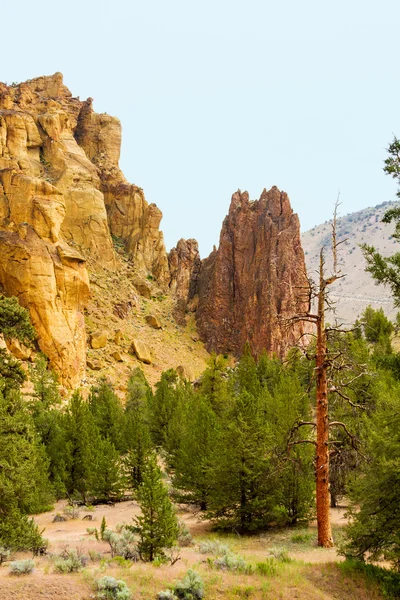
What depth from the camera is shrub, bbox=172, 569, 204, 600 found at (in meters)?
10.5

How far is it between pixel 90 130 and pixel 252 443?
261 feet

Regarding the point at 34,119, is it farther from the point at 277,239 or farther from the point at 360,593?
the point at 360,593

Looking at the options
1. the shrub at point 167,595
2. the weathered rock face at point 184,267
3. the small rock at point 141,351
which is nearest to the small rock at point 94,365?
the small rock at point 141,351

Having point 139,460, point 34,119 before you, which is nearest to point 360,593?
point 139,460

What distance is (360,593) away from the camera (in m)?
10.9

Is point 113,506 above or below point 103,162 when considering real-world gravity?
below

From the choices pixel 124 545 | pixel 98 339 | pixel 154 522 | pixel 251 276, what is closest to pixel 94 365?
pixel 98 339

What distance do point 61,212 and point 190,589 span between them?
51465 millimetres

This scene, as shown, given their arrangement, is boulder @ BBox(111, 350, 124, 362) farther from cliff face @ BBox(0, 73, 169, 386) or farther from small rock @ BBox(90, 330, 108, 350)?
cliff face @ BBox(0, 73, 169, 386)

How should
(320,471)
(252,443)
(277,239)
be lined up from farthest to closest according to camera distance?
(277,239) < (252,443) < (320,471)

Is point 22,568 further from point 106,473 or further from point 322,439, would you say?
point 106,473

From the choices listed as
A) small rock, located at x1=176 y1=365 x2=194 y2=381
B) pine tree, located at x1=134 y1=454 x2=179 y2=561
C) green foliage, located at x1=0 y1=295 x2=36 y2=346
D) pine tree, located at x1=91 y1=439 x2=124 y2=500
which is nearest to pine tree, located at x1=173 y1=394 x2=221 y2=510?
pine tree, located at x1=91 y1=439 x2=124 y2=500

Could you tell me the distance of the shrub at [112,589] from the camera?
10.2m

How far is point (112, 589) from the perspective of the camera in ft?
34.1
